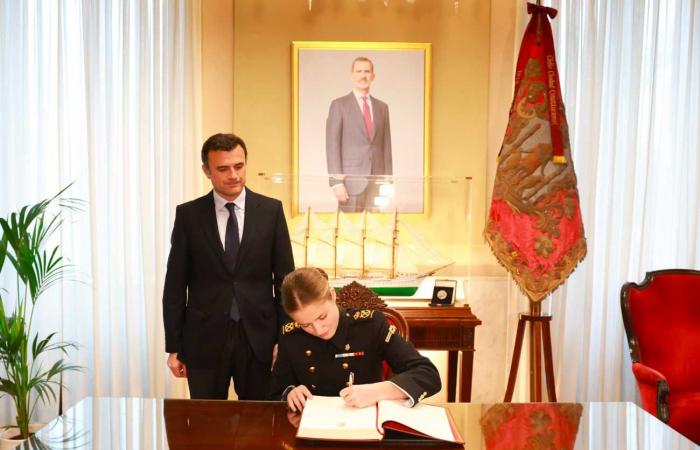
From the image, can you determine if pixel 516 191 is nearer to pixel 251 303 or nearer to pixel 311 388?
pixel 251 303

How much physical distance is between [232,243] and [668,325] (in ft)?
7.50

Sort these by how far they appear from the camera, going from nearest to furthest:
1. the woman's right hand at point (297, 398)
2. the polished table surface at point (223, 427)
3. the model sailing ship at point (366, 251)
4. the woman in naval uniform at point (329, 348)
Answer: the polished table surface at point (223, 427), the woman's right hand at point (297, 398), the woman in naval uniform at point (329, 348), the model sailing ship at point (366, 251)

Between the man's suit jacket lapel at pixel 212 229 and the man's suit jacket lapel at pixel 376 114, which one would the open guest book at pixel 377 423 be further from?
the man's suit jacket lapel at pixel 376 114

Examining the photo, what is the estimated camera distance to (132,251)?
4.50 metres

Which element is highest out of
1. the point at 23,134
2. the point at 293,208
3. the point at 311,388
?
the point at 23,134

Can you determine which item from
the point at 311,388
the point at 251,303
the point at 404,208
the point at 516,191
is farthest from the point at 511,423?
the point at 404,208

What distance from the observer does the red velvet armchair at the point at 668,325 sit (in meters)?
3.86

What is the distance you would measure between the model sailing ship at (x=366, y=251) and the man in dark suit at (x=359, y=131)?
37 centimetres

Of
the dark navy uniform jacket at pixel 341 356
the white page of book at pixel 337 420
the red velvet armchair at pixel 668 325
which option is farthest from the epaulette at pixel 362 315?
the red velvet armchair at pixel 668 325

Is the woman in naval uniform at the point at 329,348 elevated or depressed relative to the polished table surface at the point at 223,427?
elevated

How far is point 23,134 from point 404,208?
219cm

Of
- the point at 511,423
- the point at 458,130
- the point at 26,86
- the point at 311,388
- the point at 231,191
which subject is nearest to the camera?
the point at 511,423

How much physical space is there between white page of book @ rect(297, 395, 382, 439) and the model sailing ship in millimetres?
2059

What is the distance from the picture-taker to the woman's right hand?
6.88 ft
